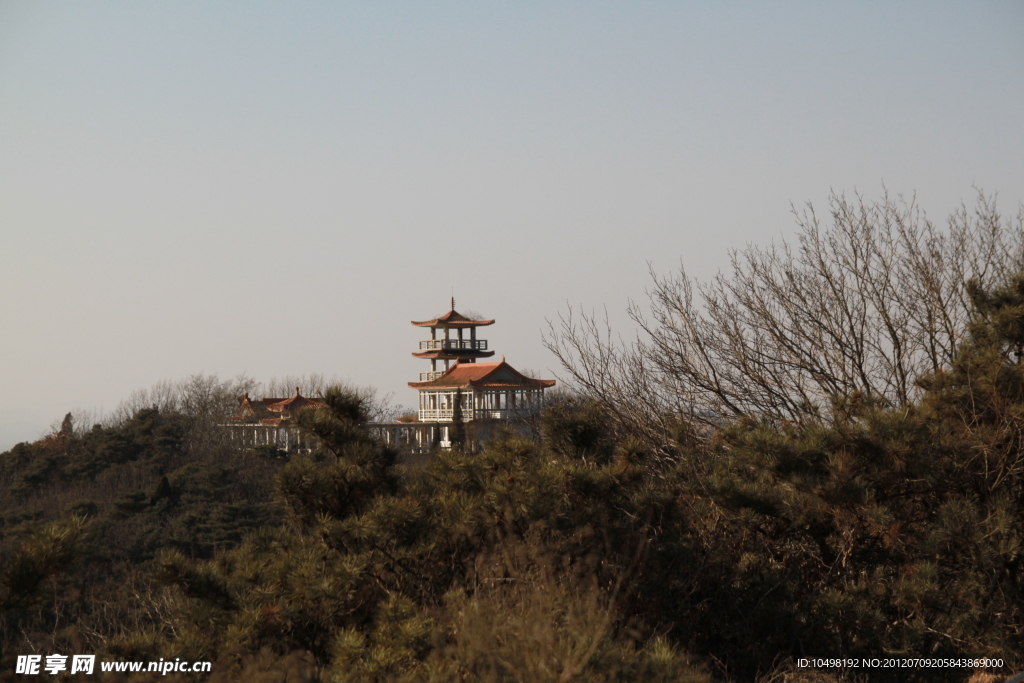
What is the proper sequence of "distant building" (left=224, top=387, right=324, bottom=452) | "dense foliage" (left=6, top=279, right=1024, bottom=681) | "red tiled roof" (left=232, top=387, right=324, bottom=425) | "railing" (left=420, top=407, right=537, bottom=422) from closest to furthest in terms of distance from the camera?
"dense foliage" (left=6, top=279, right=1024, bottom=681) < "distant building" (left=224, top=387, right=324, bottom=452) < "railing" (left=420, top=407, right=537, bottom=422) < "red tiled roof" (left=232, top=387, right=324, bottom=425)

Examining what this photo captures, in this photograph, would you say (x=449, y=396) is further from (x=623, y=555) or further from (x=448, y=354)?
(x=623, y=555)

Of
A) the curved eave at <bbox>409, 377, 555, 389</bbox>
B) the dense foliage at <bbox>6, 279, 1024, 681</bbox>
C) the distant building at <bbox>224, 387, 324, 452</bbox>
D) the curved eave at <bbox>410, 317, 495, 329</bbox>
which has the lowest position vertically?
the dense foliage at <bbox>6, 279, 1024, 681</bbox>

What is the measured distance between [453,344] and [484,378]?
6.91 m

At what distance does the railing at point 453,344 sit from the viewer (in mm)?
51281

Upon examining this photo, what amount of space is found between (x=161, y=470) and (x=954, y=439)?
31596 mm

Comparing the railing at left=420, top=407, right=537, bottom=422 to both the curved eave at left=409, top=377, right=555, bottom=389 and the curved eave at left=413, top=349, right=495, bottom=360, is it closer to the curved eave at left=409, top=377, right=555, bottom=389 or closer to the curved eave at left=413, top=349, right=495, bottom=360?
the curved eave at left=409, top=377, right=555, bottom=389

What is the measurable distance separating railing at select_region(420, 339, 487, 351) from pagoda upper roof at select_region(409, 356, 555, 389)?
11.5ft

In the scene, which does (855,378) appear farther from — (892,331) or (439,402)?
(439,402)

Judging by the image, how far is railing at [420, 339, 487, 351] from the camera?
168ft

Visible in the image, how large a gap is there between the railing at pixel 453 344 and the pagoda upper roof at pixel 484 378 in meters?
3.51

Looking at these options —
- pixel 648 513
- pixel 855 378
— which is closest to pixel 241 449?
pixel 855 378

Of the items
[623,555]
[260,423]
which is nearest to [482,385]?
[260,423]

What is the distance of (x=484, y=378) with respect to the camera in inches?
1788

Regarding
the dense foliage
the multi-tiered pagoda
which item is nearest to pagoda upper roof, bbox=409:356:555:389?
the multi-tiered pagoda
